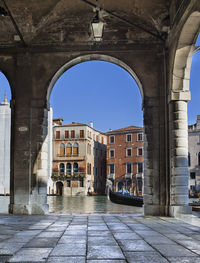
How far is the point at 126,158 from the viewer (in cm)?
4241

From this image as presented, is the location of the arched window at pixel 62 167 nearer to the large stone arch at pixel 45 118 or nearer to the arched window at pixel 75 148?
the arched window at pixel 75 148

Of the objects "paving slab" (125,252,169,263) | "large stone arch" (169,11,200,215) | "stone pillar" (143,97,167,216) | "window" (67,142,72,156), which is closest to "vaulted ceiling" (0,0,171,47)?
"large stone arch" (169,11,200,215)

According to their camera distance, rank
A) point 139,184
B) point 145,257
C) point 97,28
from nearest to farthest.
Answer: point 145,257 < point 97,28 < point 139,184

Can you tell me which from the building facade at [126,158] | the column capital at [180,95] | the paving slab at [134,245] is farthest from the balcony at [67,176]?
the paving slab at [134,245]

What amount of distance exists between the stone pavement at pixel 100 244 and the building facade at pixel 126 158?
1427 inches

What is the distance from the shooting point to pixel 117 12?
7.96 metres

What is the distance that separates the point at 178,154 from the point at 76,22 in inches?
153

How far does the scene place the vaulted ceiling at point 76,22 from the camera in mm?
7688

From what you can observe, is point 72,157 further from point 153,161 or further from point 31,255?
point 31,255

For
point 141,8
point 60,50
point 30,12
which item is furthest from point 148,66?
point 30,12

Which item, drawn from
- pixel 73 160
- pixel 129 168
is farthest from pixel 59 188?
pixel 129 168

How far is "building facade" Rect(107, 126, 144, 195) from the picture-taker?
135ft

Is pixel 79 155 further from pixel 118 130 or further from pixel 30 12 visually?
pixel 30 12

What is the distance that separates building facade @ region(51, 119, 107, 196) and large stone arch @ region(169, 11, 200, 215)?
35.0 m
